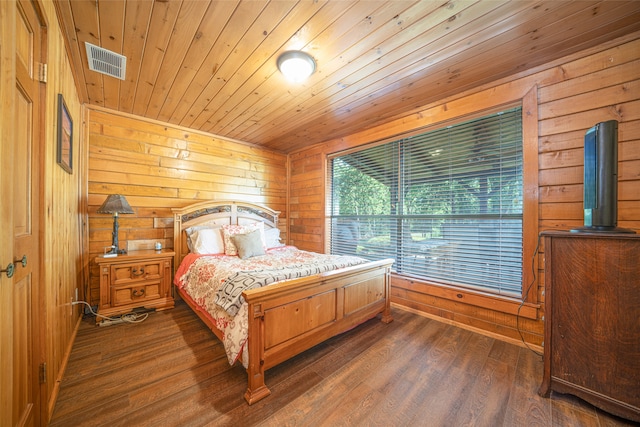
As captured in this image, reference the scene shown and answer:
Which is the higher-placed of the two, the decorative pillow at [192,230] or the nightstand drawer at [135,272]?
the decorative pillow at [192,230]

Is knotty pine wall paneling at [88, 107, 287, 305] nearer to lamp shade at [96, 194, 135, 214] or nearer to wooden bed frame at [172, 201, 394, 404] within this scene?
lamp shade at [96, 194, 135, 214]

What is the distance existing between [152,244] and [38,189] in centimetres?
208

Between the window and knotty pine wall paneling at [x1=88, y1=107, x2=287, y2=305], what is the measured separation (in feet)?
6.64

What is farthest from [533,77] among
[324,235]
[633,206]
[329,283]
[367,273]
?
[324,235]

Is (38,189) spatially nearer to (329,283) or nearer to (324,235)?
(329,283)

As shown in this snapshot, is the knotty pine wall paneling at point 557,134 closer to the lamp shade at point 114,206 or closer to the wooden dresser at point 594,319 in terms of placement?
the wooden dresser at point 594,319

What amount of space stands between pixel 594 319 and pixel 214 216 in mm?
3832

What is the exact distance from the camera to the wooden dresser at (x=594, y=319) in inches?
51.6

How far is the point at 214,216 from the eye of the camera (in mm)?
3469

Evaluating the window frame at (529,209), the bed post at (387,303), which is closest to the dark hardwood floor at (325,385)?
the bed post at (387,303)

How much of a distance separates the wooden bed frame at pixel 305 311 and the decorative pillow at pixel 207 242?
610mm

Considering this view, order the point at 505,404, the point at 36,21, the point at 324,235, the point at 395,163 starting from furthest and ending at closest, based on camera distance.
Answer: the point at 324,235 → the point at 395,163 → the point at 505,404 → the point at 36,21

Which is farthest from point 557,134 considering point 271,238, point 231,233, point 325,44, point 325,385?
point 231,233

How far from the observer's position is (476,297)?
2.34m
